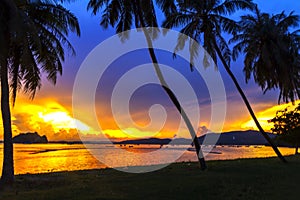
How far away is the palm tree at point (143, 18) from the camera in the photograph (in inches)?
688

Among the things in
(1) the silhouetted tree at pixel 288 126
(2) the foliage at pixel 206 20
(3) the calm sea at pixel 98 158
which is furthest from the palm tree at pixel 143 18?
(1) the silhouetted tree at pixel 288 126

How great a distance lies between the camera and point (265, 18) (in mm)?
25438

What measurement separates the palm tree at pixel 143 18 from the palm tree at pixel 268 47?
7.67 metres

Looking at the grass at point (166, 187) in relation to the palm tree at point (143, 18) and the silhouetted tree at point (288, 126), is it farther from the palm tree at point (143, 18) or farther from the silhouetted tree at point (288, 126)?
the silhouetted tree at point (288, 126)

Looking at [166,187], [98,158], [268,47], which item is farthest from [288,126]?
[166,187]

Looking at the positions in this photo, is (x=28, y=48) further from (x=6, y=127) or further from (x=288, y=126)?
(x=288, y=126)

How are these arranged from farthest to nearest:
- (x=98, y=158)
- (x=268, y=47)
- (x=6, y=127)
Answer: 1. (x=98, y=158)
2. (x=268, y=47)
3. (x=6, y=127)

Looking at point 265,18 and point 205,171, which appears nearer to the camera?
point 205,171

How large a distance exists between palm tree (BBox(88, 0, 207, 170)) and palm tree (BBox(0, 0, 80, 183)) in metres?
3.97

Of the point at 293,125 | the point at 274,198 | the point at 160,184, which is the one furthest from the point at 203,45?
the point at 293,125

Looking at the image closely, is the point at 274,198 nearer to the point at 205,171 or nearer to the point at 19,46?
the point at 205,171

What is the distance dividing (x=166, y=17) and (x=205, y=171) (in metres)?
8.39

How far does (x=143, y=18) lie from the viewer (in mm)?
18234

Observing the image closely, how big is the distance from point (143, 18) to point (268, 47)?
34.5ft
